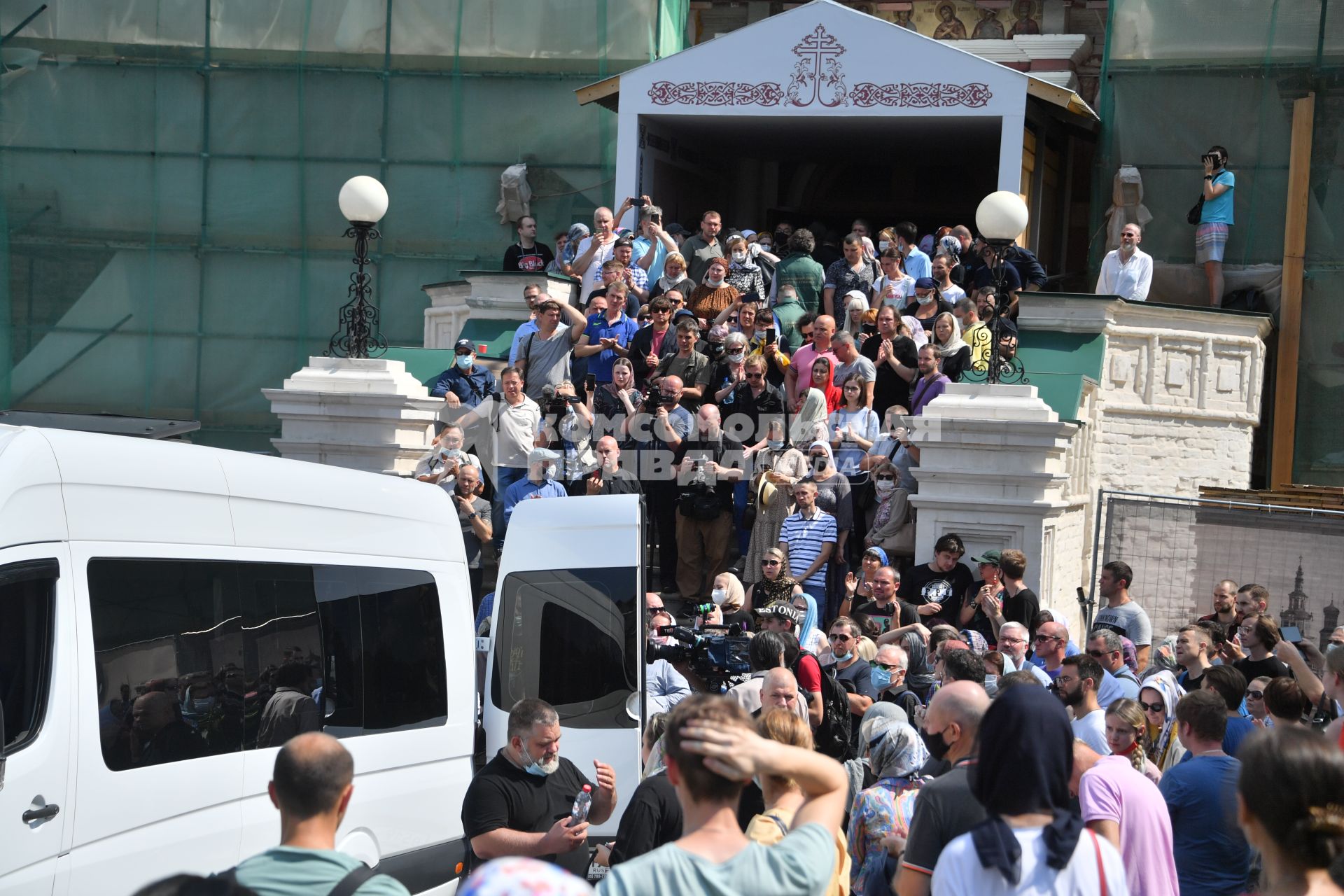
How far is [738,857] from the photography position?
3.72 meters

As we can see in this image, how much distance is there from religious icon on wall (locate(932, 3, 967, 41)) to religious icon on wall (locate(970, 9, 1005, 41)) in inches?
8.9

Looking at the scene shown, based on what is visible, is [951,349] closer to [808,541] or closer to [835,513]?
[835,513]

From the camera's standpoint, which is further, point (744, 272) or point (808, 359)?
point (744, 272)

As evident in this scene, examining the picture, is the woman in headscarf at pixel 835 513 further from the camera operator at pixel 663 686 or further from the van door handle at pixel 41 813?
the van door handle at pixel 41 813

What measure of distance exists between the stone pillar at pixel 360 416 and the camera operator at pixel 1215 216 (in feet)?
32.5

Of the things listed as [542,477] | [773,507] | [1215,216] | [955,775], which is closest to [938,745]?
[955,775]

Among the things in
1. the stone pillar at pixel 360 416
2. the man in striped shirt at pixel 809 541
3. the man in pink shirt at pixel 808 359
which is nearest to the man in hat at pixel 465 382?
the stone pillar at pixel 360 416

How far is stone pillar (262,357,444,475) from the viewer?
13.8 meters

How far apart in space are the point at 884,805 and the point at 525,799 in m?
1.35

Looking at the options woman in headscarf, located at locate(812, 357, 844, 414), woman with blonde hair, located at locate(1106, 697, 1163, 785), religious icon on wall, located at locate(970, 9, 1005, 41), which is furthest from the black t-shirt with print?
religious icon on wall, located at locate(970, 9, 1005, 41)

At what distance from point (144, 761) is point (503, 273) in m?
11.9

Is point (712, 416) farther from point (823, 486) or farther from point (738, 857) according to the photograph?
point (738, 857)

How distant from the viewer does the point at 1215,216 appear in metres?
19.4

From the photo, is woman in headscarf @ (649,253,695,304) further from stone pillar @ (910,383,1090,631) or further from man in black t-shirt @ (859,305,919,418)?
stone pillar @ (910,383,1090,631)
